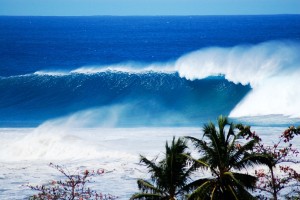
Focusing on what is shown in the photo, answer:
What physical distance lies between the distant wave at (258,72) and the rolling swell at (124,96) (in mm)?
1069

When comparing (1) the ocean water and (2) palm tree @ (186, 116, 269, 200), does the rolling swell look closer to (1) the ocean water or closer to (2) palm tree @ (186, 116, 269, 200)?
(1) the ocean water

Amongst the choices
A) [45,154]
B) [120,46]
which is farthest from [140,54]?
[45,154]

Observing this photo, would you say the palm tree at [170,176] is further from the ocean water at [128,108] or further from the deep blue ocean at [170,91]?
the deep blue ocean at [170,91]

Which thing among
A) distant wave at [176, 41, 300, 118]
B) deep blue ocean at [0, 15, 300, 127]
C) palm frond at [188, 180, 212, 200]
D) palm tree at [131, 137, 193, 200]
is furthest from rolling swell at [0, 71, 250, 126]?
palm frond at [188, 180, 212, 200]

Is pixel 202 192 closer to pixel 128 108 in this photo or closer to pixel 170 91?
pixel 128 108

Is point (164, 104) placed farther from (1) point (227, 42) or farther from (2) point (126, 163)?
(1) point (227, 42)

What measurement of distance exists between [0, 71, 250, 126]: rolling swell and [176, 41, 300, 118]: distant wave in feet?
3.51

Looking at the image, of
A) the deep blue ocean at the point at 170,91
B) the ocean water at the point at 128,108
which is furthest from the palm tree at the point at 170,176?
the deep blue ocean at the point at 170,91

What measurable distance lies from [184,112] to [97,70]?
14.4 m

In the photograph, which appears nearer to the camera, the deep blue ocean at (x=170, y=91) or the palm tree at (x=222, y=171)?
the palm tree at (x=222, y=171)

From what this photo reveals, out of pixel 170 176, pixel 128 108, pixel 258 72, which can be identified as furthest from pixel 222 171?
pixel 258 72

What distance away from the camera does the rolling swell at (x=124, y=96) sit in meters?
34.3

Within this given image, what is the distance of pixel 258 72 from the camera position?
41281mm

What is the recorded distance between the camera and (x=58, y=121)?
32.7 m
